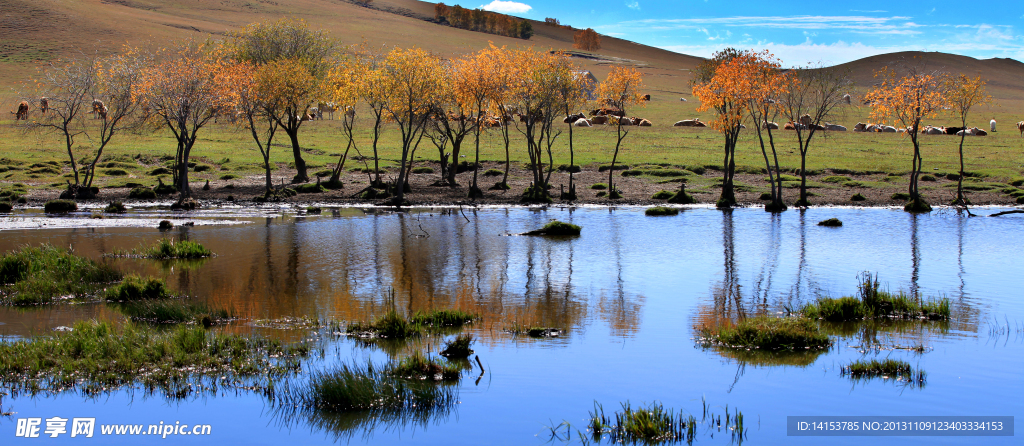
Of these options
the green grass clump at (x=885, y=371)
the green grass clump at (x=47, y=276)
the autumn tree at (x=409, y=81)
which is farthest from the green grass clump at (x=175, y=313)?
the autumn tree at (x=409, y=81)

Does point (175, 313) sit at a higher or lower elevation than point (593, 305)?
higher

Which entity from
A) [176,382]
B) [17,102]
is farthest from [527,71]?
[17,102]

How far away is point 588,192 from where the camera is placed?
58781mm

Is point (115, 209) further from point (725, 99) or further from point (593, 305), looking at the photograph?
point (725, 99)

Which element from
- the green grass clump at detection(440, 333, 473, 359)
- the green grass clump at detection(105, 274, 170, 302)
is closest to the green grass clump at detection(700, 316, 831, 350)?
the green grass clump at detection(440, 333, 473, 359)

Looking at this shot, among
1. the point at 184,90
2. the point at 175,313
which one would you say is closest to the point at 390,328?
the point at 175,313

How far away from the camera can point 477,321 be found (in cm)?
1917

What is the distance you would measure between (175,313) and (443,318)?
6511 mm

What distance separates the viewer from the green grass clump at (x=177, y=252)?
28.8 metres

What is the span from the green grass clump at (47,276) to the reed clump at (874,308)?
20240mm

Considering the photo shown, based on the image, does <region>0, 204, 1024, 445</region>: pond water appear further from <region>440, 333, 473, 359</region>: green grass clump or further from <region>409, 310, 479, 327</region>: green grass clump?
<region>440, 333, 473, 359</region>: green grass clump

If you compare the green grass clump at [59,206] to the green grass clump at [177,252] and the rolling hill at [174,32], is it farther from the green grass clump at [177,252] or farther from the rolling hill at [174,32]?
the rolling hill at [174,32]

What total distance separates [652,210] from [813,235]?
11846mm

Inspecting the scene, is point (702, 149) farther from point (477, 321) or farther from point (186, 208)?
point (477, 321)
